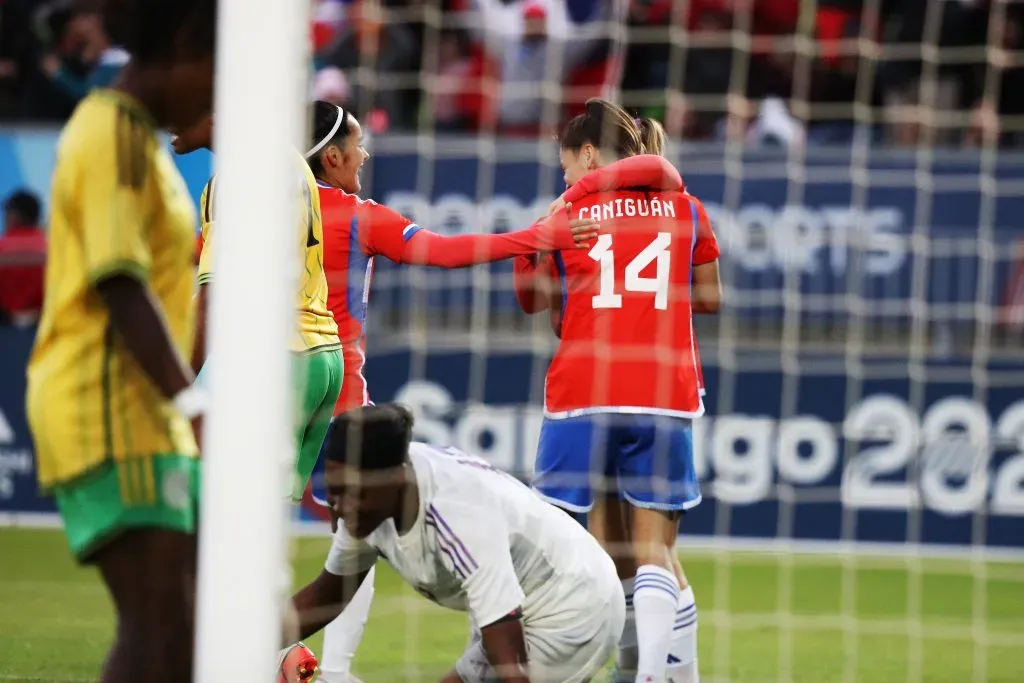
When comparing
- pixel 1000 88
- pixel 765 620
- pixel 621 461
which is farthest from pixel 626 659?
pixel 1000 88

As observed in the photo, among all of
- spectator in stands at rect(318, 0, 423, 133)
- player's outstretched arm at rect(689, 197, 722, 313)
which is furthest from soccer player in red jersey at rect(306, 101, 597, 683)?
spectator in stands at rect(318, 0, 423, 133)

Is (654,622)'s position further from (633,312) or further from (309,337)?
(309,337)

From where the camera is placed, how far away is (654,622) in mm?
4621

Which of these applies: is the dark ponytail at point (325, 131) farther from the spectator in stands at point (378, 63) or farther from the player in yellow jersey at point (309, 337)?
the spectator in stands at point (378, 63)

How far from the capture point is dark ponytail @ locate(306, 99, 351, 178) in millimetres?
4953

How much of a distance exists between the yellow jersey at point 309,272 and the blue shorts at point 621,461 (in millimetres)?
785

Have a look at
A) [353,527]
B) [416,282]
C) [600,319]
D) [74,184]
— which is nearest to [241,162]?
[74,184]

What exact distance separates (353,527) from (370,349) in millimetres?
5254

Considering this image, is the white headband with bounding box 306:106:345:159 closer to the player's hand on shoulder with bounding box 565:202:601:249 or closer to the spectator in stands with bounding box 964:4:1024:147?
the player's hand on shoulder with bounding box 565:202:601:249

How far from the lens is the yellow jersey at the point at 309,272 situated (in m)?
4.40

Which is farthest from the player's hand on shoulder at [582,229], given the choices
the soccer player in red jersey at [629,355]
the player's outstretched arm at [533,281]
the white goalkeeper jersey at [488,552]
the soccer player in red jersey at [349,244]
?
the white goalkeeper jersey at [488,552]

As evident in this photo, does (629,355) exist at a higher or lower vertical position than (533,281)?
lower

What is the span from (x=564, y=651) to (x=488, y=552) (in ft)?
1.63

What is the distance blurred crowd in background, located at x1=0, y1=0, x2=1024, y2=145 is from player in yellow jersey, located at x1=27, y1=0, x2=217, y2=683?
656 centimetres
